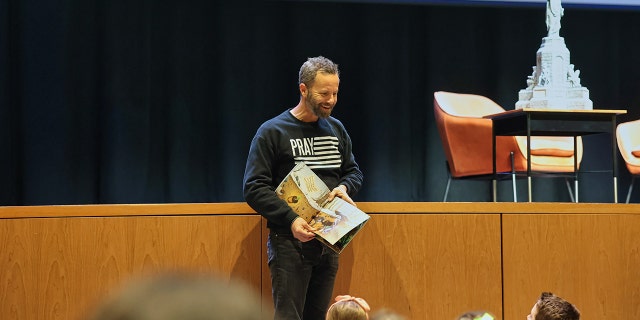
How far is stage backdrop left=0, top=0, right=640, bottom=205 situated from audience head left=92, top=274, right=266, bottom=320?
608cm

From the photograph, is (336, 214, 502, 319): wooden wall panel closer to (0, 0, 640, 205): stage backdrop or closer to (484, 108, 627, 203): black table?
(484, 108, 627, 203): black table

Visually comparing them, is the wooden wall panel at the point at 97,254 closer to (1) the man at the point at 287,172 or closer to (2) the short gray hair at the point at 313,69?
(1) the man at the point at 287,172

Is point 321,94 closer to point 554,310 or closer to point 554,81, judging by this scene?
point 554,310

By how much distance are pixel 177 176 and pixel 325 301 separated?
3.64 metres

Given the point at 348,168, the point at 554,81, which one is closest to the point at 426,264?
the point at 348,168

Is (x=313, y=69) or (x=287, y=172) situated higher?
(x=313, y=69)

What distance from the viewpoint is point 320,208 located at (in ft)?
10.5

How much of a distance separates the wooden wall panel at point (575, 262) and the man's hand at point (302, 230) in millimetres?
1206

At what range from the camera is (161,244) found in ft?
11.8

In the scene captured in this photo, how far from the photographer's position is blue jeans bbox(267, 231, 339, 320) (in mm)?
3119

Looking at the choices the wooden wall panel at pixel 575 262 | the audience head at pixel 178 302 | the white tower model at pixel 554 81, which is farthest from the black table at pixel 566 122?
the audience head at pixel 178 302

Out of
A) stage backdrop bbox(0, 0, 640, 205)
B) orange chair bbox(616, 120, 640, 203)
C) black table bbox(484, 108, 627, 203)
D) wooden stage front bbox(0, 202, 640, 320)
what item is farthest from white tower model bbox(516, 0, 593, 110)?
stage backdrop bbox(0, 0, 640, 205)

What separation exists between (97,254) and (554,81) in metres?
2.84

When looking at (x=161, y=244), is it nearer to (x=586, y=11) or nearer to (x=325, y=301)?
(x=325, y=301)
